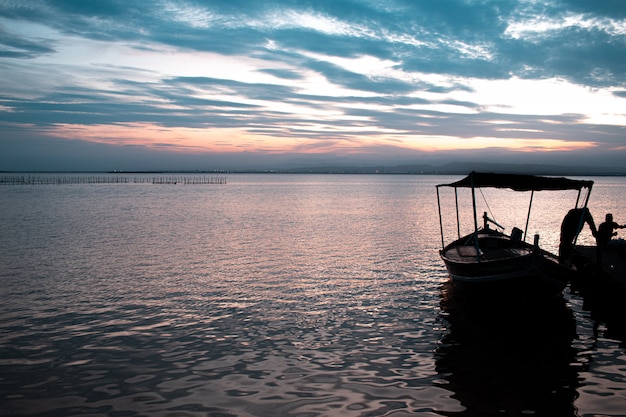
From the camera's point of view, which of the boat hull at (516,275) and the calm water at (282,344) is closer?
the calm water at (282,344)

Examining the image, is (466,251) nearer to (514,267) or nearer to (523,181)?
(523,181)

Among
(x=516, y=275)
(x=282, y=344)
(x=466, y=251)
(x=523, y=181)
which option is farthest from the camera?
(x=466, y=251)

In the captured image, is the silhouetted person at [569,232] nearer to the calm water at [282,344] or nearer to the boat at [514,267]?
the boat at [514,267]

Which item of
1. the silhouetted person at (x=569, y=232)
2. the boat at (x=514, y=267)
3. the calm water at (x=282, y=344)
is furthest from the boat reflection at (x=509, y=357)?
the silhouetted person at (x=569, y=232)

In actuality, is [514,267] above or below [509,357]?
above

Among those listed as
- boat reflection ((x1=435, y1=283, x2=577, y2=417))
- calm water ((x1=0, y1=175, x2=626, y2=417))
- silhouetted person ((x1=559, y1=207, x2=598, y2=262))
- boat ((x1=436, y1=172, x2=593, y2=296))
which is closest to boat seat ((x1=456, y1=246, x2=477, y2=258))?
boat ((x1=436, y1=172, x2=593, y2=296))

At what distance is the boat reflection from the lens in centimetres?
945

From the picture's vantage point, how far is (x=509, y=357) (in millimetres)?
12078

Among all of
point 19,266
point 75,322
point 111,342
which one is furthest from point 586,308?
point 19,266

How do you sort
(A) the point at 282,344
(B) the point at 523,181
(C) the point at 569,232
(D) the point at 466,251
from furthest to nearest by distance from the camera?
1. (D) the point at 466,251
2. (C) the point at 569,232
3. (B) the point at 523,181
4. (A) the point at 282,344

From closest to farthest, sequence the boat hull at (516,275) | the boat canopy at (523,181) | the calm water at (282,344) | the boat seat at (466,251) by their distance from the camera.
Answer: the calm water at (282,344) → the boat hull at (516,275) → the boat canopy at (523,181) → the boat seat at (466,251)

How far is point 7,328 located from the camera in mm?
13648

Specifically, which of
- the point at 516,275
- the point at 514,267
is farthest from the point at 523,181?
the point at 516,275

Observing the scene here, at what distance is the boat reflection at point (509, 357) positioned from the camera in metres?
9.45
